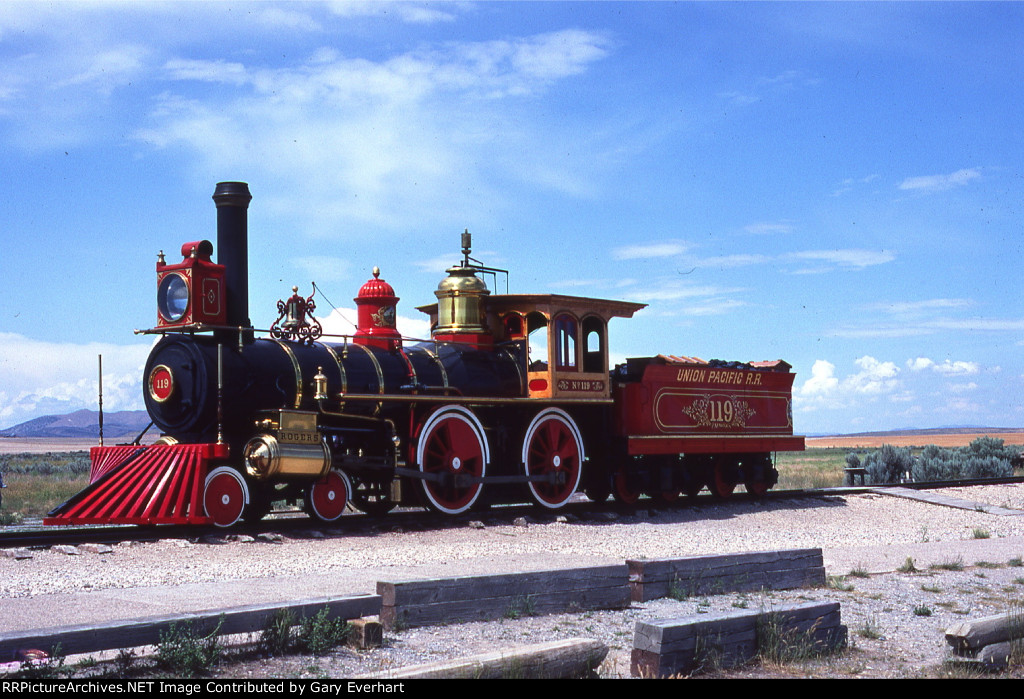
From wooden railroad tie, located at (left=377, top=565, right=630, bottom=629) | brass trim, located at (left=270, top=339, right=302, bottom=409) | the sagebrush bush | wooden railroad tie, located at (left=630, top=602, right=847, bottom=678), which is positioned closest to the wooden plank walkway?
the sagebrush bush

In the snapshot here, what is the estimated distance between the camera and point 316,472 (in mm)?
14203

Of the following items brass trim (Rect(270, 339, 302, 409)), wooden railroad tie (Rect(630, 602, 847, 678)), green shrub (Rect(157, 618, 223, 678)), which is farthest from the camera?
brass trim (Rect(270, 339, 302, 409))

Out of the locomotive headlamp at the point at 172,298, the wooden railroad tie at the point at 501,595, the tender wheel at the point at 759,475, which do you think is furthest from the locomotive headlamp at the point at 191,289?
the tender wheel at the point at 759,475

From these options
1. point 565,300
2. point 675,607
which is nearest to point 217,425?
point 565,300

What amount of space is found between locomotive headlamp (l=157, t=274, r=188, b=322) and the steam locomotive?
3 cm

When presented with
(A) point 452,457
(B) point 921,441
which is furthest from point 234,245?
(B) point 921,441

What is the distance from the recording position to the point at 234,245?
1475cm

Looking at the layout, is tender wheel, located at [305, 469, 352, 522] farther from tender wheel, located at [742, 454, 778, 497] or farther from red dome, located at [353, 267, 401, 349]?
tender wheel, located at [742, 454, 778, 497]

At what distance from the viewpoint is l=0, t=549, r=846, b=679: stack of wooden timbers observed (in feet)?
19.1

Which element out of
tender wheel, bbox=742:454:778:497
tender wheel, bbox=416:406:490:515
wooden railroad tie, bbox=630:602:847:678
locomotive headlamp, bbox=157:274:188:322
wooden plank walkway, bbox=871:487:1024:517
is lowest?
wooden plank walkway, bbox=871:487:1024:517

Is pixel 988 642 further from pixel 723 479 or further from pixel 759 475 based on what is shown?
pixel 759 475

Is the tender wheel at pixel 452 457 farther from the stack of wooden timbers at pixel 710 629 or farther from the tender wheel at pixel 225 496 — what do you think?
the stack of wooden timbers at pixel 710 629

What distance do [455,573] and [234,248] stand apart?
21.8ft
